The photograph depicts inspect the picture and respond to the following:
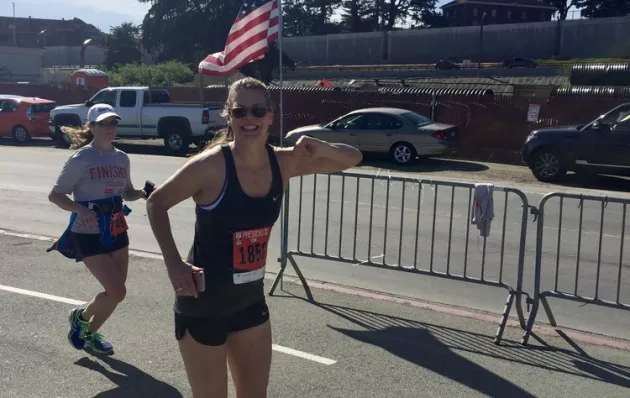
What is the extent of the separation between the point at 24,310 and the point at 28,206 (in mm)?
6778

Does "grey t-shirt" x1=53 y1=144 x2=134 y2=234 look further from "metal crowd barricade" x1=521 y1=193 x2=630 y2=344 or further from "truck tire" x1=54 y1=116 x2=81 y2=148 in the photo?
"truck tire" x1=54 y1=116 x2=81 y2=148

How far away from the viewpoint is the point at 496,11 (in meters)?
92.6

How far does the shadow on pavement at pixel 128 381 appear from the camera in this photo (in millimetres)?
5027

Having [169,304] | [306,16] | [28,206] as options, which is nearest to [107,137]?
[169,304]

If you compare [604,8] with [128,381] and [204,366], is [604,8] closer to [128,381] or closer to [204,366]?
[128,381]

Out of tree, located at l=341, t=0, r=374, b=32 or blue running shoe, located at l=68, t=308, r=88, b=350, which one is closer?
blue running shoe, located at l=68, t=308, r=88, b=350

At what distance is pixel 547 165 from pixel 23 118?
18.6 metres

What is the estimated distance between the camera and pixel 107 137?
18.5ft

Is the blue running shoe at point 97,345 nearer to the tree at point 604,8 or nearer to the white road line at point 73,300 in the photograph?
the white road line at point 73,300

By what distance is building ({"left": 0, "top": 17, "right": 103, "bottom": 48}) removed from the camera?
315 feet

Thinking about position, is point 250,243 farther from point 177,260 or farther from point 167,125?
point 167,125

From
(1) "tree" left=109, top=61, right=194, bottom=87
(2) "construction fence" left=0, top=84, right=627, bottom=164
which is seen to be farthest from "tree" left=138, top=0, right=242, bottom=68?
(2) "construction fence" left=0, top=84, right=627, bottom=164

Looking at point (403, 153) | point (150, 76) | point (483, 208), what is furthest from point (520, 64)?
point (483, 208)

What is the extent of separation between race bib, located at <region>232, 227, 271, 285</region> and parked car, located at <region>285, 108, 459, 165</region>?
1664cm
